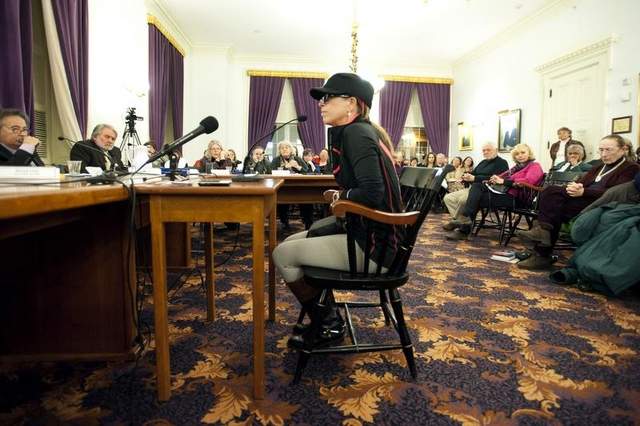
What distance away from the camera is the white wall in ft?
16.0

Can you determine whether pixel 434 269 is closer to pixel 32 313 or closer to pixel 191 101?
pixel 32 313

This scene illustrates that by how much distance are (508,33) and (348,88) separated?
278 inches

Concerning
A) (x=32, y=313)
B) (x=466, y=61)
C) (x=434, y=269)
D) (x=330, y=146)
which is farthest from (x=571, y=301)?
(x=466, y=61)

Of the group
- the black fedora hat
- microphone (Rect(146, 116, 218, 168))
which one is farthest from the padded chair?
microphone (Rect(146, 116, 218, 168))

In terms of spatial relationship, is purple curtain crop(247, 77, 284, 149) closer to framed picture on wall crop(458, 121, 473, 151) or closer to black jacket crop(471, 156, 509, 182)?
framed picture on wall crop(458, 121, 473, 151)

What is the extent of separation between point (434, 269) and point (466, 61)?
7275 millimetres

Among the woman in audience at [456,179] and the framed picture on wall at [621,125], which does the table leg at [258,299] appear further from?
the woman in audience at [456,179]

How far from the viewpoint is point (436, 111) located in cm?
958

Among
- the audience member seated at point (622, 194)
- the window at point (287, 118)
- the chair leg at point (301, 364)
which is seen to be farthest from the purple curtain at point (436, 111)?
the chair leg at point (301, 364)

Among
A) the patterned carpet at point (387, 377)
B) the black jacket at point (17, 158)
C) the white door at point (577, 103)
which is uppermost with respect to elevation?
the white door at point (577, 103)

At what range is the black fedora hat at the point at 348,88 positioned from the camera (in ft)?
5.13

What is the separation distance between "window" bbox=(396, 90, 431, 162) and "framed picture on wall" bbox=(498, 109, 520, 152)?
2384 mm

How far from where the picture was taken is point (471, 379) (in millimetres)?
1486

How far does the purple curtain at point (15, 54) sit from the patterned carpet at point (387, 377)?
241 centimetres
